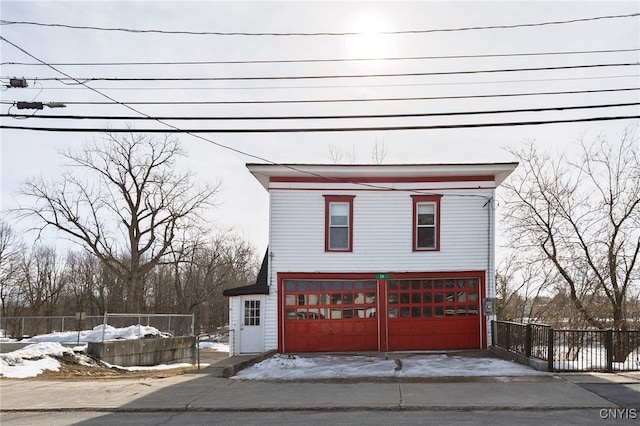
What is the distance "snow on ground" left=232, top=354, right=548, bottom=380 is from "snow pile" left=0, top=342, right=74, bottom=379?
21.3 feet

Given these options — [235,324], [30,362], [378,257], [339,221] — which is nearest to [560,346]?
[378,257]

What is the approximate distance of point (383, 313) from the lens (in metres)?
22.0

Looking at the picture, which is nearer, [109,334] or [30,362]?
[30,362]

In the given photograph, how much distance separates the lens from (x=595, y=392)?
1285 cm

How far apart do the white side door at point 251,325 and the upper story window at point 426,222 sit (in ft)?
19.2

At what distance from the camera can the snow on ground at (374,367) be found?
16094 millimetres

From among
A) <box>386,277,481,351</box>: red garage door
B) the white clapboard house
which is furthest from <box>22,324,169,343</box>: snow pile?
<box>386,277,481,351</box>: red garage door

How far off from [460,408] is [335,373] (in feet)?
17.9

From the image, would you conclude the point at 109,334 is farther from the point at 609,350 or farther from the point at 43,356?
the point at 609,350

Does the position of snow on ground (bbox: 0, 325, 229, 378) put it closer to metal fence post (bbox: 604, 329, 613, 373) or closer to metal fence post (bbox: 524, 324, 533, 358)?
metal fence post (bbox: 524, 324, 533, 358)

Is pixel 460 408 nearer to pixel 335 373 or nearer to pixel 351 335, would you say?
pixel 335 373

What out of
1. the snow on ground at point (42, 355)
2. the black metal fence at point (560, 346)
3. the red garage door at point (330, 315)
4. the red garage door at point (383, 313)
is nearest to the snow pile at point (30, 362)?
the snow on ground at point (42, 355)

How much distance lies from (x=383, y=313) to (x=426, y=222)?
3.47 m

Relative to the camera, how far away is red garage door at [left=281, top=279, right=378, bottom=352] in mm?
21953
